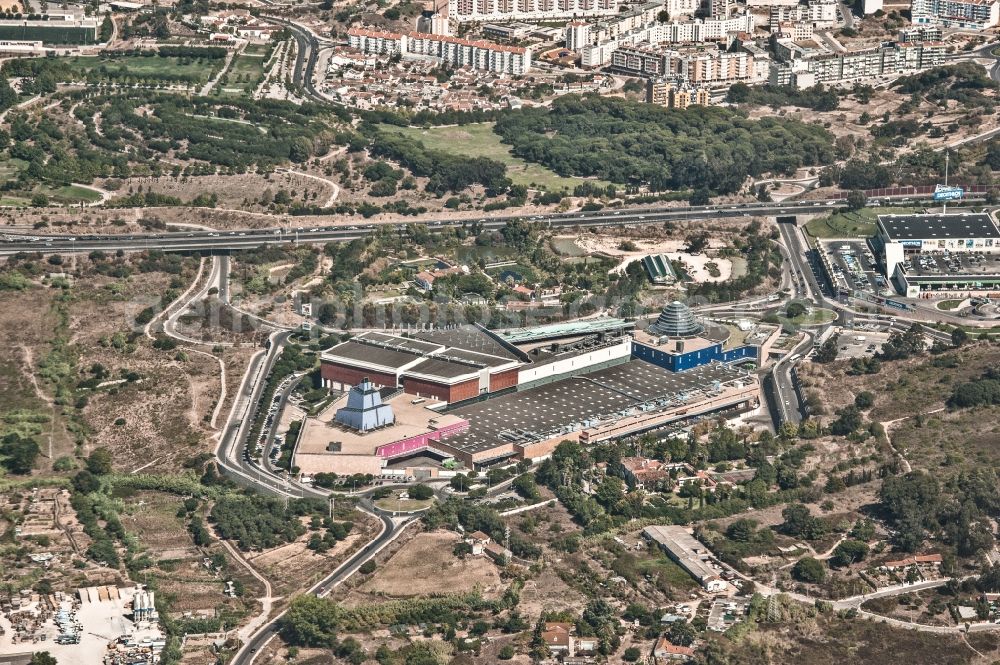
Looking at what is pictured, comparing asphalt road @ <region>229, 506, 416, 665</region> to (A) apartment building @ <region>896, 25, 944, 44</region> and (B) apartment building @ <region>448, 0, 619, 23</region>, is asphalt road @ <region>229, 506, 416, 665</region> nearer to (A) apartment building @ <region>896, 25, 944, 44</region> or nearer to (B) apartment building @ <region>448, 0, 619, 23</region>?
(A) apartment building @ <region>896, 25, 944, 44</region>

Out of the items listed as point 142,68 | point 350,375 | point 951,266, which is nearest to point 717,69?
point 951,266

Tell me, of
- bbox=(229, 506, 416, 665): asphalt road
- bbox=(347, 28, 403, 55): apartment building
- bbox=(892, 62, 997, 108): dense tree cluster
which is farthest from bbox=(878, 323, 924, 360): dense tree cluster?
bbox=(347, 28, 403, 55): apartment building

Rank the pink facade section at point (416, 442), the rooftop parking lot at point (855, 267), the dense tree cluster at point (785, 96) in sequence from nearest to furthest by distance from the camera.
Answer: the pink facade section at point (416, 442), the rooftop parking lot at point (855, 267), the dense tree cluster at point (785, 96)

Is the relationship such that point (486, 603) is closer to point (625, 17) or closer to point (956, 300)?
point (956, 300)

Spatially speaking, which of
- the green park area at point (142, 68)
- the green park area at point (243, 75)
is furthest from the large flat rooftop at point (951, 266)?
the green park area at point (142, 68)

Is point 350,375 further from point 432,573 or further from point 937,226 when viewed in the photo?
point 937,226

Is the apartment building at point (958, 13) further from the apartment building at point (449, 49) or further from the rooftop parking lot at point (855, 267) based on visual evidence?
the rooftop parking lot at point (855, 267)
